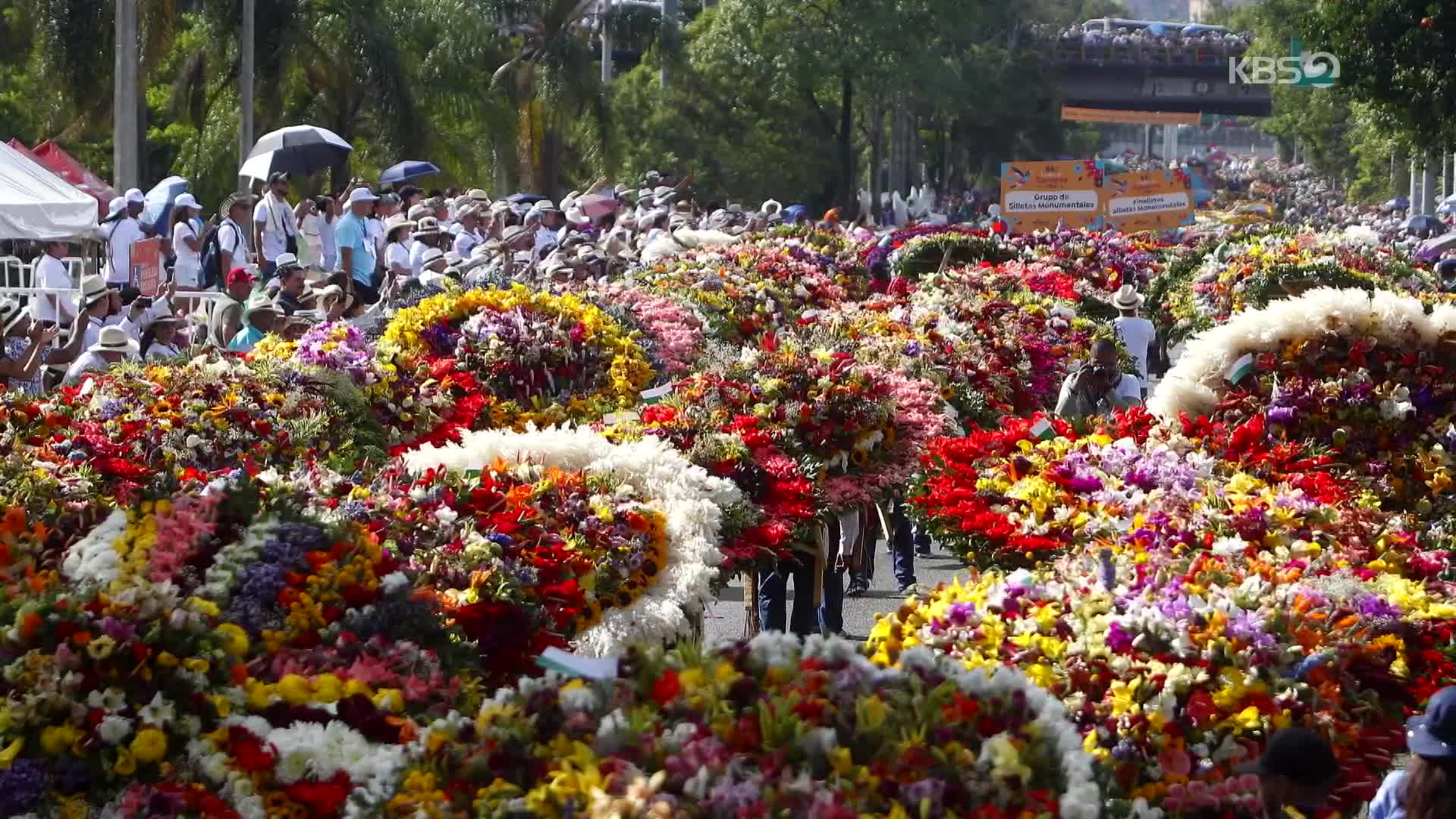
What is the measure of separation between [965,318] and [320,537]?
11.3m

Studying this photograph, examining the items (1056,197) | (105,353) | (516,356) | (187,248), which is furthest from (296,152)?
(1056,197)

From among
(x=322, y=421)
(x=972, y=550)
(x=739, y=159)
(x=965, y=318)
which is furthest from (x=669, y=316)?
(x=739, y=159)

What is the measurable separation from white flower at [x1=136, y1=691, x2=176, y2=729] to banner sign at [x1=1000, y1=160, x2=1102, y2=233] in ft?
110

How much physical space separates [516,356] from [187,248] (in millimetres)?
8187

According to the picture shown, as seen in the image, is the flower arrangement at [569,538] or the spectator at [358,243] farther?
the spectator at [358,243]

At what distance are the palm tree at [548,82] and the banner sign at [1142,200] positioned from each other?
36.4ft

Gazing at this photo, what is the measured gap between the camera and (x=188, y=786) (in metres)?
5.81

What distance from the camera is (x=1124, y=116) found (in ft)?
298

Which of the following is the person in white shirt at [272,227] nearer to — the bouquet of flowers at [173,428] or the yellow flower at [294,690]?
the bouquet of flowers at [173,428]

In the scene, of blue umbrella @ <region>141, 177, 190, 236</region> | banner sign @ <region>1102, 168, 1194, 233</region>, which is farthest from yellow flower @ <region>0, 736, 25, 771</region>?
banner sign @ <region>1102, 168, 1194, 233</region>

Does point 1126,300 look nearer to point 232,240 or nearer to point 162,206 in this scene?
point 232,240

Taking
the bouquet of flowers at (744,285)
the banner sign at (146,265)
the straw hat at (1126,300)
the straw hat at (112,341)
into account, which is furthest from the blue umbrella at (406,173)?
the straw hat at (112,341)

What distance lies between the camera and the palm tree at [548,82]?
1720 inches

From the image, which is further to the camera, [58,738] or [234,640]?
[234,640]
